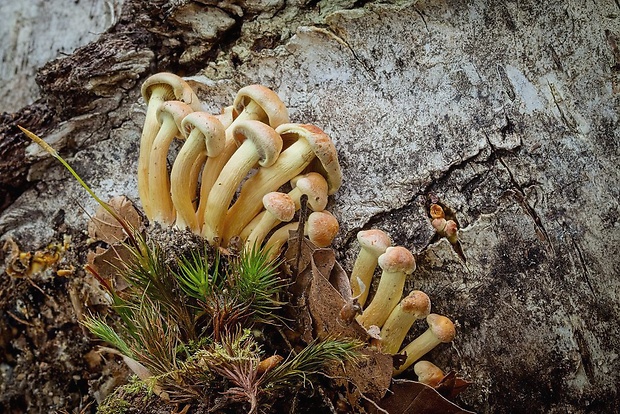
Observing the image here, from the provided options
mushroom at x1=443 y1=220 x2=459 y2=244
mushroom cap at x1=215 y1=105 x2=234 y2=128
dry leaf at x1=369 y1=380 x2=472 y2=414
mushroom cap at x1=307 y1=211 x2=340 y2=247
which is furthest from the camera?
mushroom cap at x1=215 y1=105 x2=234 y2=128

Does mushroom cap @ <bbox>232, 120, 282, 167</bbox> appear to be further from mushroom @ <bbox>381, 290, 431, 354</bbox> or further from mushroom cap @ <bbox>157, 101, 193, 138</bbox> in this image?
mushroom @ <bbox>381, 290, 431, 354</bbox>

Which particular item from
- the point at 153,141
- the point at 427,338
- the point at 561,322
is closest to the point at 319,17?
the point at 153,141

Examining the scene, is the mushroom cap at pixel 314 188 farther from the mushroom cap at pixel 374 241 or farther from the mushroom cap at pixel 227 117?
the mushroom cap at pixel 227 117

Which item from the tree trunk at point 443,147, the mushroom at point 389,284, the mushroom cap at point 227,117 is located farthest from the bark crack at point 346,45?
the mushroom at point 389,284

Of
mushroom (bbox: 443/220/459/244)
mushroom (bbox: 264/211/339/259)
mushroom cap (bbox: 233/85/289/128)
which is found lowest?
mushroom (bbox: 264/211/339/259)

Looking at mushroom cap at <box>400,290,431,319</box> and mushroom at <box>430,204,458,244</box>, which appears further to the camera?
mushroom at <box>430,204,458,244</box>

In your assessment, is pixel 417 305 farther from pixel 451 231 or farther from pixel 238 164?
pixel 238 164

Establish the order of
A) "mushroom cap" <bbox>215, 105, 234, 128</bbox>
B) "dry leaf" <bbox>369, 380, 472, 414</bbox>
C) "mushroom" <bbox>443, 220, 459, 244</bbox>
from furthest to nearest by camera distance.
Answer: "mushroom cap" <bbox>215, 105, 234, 128</bbox> → "mushroom" <bbox>443, 220, 459, 244</bbox> → "dry leaf" <bbox>369, 380, 472, 414</bbox>

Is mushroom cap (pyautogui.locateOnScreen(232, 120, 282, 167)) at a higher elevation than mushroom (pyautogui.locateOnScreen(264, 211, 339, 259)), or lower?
higher

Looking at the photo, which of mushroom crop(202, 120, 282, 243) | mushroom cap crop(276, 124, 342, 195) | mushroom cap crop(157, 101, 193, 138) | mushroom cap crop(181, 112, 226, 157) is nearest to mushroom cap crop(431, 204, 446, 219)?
mushroom cap crop(276, 124, 342, 195)
